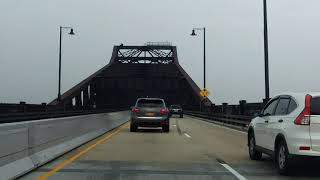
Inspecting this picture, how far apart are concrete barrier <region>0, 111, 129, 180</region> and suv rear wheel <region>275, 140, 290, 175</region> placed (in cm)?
520

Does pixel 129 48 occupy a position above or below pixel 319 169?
above

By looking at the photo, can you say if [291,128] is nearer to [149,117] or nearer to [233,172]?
[233,172]

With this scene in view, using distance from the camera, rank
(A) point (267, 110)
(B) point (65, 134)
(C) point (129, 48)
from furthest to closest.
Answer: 1. (C) point (129, 48)
2. (B) point (65, 134)
3. (A) point (267, 110)

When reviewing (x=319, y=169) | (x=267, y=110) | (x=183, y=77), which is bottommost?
(x=319, y=169)

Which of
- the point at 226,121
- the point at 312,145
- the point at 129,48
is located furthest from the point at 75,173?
the point at 129,48

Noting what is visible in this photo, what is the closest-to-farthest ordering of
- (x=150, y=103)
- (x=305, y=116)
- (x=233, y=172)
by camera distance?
(x=305, y=116) < (x=233, y=172) < (x=150, y=103)

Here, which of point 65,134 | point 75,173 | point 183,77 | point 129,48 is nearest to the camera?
point 75,173

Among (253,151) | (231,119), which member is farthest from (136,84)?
(253,151)

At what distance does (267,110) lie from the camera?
13.7 metres

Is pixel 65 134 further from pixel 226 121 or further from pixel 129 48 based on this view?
pixel 129 48

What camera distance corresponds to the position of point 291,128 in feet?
36.5

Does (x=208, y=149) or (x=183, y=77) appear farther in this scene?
(x=183, y=77)

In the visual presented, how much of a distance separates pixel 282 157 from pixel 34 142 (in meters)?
5.41

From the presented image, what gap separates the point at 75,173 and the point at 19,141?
1314 millimetres
